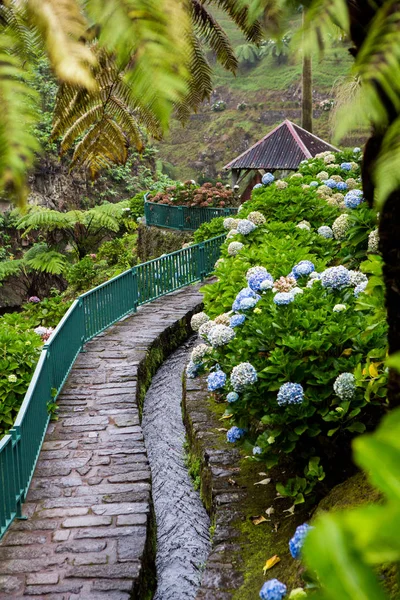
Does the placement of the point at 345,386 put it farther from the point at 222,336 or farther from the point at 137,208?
the point at 137,208

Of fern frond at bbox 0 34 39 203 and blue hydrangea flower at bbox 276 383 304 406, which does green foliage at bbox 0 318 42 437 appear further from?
fern frond at bbox 0 34 39 203

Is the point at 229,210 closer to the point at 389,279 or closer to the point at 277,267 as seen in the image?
the point at 277,267

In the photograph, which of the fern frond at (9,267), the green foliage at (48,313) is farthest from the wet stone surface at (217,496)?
the fern frond at (9,267)

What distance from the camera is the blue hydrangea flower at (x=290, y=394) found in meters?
3.80

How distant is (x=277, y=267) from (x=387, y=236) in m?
4.36

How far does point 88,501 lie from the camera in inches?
205

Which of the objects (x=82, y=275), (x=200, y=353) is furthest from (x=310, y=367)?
(x=82, y=275)

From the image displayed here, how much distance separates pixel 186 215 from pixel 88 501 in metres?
12.6

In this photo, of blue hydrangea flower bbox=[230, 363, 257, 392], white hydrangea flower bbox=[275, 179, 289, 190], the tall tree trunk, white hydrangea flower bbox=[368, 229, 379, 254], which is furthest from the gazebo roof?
blue hydrangea flower bbox=[230, 363, 257, 392]

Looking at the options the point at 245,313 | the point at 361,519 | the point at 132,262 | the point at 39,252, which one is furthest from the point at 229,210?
the point at 361,519

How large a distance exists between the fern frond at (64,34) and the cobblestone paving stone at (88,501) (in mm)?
3619

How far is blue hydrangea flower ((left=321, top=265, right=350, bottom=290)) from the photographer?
15.7 ft

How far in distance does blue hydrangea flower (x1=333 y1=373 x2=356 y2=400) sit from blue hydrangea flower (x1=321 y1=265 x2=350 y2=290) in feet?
4.20

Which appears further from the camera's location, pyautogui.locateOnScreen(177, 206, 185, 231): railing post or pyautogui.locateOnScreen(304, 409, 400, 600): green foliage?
pyautogui.locateOnScreen(177, 206, 185, 231): railing post
